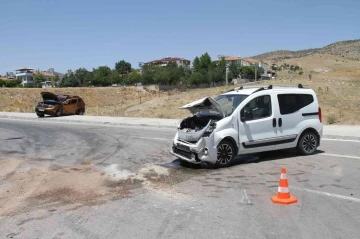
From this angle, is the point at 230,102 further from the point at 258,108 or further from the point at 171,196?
the point at 171,196

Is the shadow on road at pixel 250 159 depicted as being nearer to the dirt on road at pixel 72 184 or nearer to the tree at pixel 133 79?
the dirt on road at pixel 72 184

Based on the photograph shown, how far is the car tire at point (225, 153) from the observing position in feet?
29.5

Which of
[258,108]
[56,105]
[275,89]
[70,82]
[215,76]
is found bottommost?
[56,105]

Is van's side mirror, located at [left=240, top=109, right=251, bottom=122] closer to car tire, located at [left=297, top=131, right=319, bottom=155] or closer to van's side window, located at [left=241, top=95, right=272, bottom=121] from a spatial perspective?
van's side window, located at [left=241, top=95, right=272, bottom=121]

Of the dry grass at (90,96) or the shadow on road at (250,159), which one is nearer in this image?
the shadow on road at (250,159)

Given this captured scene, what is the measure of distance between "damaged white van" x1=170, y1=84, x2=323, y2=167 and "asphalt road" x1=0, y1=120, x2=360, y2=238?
1.32 feet

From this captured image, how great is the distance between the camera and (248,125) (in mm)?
9414

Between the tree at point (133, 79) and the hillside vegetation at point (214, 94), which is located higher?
the tree at point (133, 79)

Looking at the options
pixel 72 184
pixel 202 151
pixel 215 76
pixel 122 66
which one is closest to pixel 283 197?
pixel 202 151

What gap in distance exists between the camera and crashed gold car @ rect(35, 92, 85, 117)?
2894cm

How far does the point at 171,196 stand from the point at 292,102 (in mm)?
5062

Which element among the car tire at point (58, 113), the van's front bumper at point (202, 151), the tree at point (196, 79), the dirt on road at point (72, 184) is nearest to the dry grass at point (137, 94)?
the tree at point (196, 79)

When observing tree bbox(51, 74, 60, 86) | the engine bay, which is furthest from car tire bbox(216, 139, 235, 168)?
tree bbox(51, 74, 60, 86)

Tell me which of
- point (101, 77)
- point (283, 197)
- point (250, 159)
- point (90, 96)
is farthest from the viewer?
point (101, 77)
